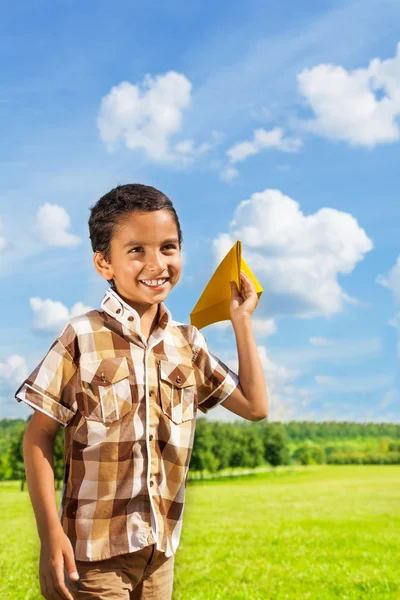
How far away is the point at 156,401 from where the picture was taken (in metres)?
2.87

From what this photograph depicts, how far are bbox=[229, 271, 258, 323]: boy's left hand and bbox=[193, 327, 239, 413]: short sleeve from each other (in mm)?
210

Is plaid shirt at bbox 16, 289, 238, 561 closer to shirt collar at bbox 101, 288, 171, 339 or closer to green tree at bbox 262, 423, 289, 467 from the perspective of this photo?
shirt collar at bbox 101, 288, 171, 339

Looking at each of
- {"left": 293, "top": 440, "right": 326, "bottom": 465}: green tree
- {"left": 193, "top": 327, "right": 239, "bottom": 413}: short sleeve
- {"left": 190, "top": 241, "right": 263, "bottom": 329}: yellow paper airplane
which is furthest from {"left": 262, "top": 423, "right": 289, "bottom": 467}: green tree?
{"left": 193, "top": 327, "right": 239, "bottom": 413}: short sleeve

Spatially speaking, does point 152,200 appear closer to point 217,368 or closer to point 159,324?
point 159,324

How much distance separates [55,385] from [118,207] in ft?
2.67

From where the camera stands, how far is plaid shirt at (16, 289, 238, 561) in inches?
108

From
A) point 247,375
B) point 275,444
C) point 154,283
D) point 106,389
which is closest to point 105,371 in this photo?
point 106,389

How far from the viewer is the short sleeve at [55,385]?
278cm

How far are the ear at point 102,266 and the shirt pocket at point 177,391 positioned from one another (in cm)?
46

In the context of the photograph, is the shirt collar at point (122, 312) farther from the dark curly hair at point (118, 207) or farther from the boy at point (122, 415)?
the dark curly hair at point (118, 207)

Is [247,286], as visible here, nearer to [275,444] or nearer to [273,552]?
[273,552]

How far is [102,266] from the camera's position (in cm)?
312

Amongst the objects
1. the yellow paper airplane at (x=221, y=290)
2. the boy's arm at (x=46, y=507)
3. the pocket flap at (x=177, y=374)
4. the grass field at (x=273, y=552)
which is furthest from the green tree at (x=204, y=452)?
the boy's arm at (x=46, y=507)

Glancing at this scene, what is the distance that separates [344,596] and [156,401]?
7.03m
